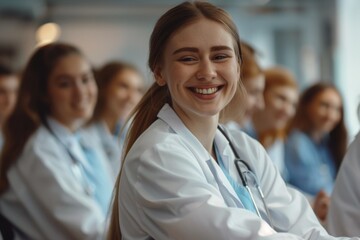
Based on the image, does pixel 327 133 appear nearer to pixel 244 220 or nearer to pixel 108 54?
pixel 244 220

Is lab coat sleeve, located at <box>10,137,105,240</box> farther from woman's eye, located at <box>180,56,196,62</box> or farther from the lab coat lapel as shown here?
woman's eye, located at <box>180,56,196,62</box>

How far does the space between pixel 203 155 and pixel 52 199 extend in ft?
3.56

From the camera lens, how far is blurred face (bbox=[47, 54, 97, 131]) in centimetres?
299

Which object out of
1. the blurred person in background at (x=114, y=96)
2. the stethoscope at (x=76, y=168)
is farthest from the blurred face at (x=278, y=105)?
the stethoscope at (x=76, y=168)

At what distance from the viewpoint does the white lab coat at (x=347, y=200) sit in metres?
2.09

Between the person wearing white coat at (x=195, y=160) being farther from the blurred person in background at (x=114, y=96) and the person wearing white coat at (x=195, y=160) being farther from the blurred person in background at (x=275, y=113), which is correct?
the blurred person in background at (x=275, y=113)

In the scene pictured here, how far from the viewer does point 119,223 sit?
Result: 72.0 inches

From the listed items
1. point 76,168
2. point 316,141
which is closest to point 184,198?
point 76,168

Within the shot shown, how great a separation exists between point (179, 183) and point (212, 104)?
270 millimetres

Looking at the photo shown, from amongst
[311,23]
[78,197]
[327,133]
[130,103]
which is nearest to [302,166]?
[327,133]

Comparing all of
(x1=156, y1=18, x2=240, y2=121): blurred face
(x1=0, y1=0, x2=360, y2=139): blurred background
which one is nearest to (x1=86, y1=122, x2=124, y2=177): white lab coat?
(x1=156, y1=18, x2=240, y2=121): blurred face

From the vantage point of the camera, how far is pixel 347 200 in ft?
6.93

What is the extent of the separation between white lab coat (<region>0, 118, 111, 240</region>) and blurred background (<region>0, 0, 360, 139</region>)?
5.58 m

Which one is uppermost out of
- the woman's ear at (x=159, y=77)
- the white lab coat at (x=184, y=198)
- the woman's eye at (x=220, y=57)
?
the woman's eye at (x=220, y=57)
